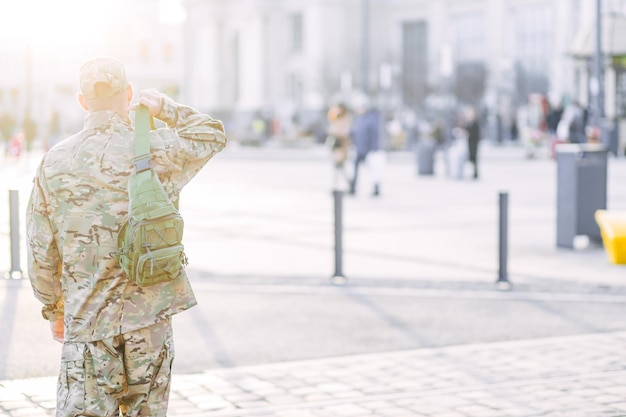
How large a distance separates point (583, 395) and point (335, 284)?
14.1ft

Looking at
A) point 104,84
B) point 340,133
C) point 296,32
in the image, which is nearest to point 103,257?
point 104,84

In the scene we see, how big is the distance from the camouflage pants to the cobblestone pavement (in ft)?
5.69

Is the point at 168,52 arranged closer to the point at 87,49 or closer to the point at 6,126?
the point at 87,49

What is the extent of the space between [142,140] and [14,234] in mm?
6789

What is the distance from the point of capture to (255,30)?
107188mm

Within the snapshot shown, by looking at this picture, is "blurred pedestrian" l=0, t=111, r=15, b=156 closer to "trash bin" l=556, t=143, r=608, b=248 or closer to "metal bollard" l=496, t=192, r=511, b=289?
"trash bin" l=556, t=143, r=608, b=248

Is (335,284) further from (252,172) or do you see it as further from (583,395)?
(252,172)

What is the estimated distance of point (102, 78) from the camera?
4133 millimetres

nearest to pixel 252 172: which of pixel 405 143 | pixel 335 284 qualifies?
pixel 405 143

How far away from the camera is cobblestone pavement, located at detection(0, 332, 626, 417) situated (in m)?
6.05

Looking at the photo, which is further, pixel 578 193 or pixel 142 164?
pixel 578 193

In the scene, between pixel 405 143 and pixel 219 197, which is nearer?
pixel 219 197

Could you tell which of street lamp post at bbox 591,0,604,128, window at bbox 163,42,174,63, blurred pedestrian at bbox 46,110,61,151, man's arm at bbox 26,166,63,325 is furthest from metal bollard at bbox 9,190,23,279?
window at bbox 163,42,174,63

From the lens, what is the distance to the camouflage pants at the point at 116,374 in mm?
4141
